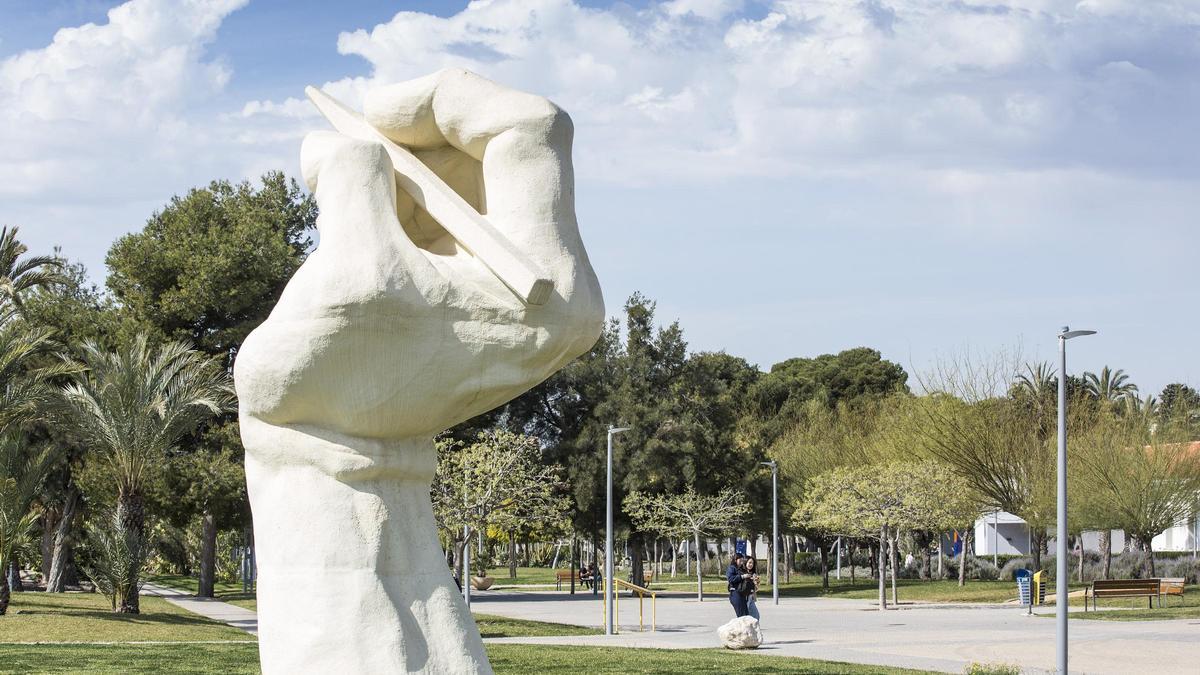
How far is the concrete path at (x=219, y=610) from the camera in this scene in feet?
89.8

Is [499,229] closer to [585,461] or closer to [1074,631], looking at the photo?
[1074,631]

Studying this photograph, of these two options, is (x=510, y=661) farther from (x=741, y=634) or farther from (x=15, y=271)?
(x=15, y=271)

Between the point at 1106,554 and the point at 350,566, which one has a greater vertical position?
the point at 350,566

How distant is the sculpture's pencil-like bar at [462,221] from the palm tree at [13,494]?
19.2 m

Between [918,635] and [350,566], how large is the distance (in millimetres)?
21222

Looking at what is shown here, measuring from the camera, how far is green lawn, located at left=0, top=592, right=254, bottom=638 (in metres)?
21.6

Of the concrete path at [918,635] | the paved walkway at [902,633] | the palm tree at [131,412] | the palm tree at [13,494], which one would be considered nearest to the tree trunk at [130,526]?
the palm tree at [131,412]

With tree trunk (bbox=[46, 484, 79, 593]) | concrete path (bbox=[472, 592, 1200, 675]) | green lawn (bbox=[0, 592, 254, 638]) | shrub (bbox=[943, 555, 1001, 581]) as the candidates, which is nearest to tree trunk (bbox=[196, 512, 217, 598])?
tree trunk (bbox=[46, 484, 79, 593])

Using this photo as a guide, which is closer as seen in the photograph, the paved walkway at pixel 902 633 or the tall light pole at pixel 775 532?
the paved walkway at pixel 902 633

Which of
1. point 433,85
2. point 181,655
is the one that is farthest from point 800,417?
point 433,85

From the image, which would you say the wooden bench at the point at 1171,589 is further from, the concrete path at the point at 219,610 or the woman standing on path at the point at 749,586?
the concrete path at the point at 219,610

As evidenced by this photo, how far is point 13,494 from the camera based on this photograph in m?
23.8

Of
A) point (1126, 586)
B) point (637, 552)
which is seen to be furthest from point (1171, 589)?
point (637, 552)

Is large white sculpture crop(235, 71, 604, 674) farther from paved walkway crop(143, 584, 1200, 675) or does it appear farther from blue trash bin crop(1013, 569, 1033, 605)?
blue trash bin crop(1013, 569, 1033, 605)
